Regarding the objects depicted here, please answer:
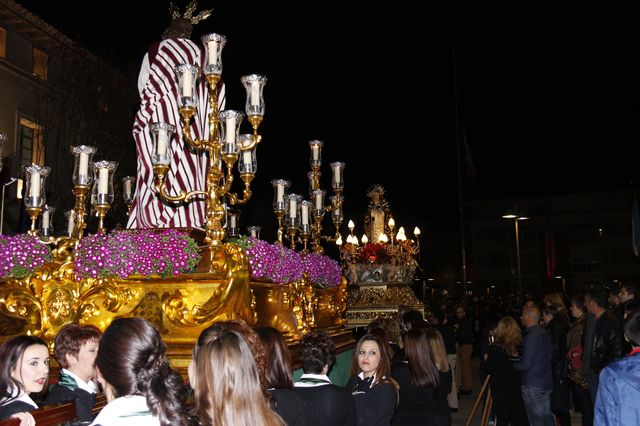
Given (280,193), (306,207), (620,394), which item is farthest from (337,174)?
(620,394)

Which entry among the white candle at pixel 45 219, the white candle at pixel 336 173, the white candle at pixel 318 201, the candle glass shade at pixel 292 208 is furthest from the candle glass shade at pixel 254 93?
the white candle at pixel 336 173

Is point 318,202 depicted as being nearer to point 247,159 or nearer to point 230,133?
point 247,159

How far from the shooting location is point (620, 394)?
363cm

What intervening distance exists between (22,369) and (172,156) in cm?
423

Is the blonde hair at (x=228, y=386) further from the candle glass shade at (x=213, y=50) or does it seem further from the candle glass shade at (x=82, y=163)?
the candle glass shade at (x=82, y=163)

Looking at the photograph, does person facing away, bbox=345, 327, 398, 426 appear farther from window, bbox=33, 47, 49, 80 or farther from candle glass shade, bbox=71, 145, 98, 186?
window, bbox=33, 47, 49, 80

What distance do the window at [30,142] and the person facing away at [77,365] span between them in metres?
20.7

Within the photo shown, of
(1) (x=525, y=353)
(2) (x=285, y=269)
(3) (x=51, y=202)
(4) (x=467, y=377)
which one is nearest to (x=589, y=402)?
(1) (x=525, y=353)

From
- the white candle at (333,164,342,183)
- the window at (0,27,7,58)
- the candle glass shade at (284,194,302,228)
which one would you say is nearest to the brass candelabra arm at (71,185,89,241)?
the candle glass shade at (284,194,302,228)

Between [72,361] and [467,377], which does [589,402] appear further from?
[72,361]

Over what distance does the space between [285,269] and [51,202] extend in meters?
16.4

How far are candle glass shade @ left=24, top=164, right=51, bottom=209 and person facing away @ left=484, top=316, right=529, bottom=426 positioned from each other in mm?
6235

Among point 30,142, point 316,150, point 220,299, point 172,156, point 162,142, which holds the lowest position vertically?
point 220,299

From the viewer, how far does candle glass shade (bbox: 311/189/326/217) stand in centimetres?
957
